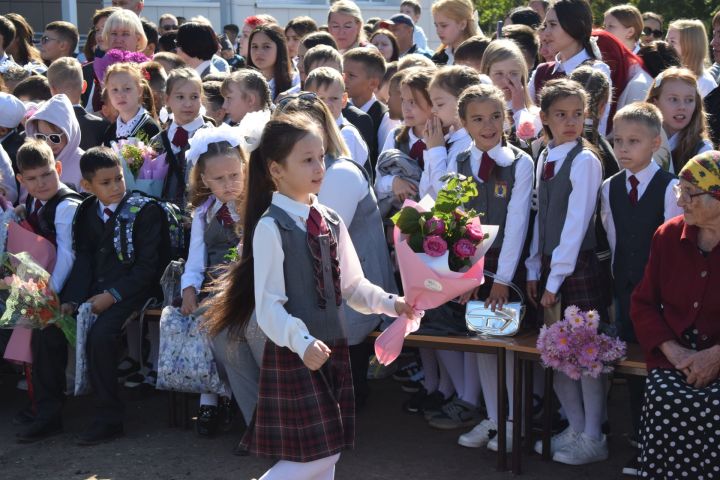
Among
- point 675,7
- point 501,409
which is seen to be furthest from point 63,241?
point 675,7

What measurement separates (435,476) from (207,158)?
7.02ft

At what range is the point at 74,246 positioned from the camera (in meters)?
6.35

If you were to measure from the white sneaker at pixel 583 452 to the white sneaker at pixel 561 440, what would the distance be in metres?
0.03

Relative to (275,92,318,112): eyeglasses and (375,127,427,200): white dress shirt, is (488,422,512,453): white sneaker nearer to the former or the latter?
(375,127,427,200): white dress shirt

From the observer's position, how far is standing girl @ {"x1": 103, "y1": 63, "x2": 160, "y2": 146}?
24.6 ft

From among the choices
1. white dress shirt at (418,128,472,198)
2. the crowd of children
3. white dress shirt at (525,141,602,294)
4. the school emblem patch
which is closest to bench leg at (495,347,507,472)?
the crowd of children

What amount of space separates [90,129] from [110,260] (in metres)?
2.00

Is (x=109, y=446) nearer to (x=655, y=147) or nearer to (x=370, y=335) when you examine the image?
(x=370, y=335)

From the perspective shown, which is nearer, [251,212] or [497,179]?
[251,212]

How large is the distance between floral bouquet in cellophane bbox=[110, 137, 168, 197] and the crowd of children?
0.02 m

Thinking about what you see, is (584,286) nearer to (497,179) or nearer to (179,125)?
(497,179)

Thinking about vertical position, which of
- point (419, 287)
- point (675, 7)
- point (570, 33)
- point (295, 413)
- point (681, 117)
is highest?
point (675, 7)

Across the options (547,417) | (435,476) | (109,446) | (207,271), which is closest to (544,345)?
(547,417)

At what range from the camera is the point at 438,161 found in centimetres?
568
